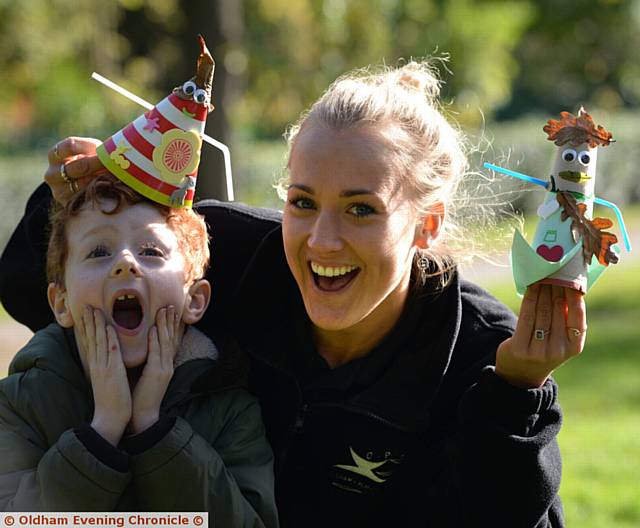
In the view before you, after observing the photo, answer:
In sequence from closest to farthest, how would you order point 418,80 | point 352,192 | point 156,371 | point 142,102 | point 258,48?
1. point 156,371
2. point 352,192
3. point 142,102
4. point 418,80
5. point 258,48

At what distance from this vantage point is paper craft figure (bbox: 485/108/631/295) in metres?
3.10

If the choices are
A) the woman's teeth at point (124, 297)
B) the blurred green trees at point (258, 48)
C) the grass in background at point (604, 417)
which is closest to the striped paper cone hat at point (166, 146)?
the woman's teeth at point (124, 297)

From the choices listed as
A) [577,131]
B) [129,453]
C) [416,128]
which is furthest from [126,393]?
[577,131]

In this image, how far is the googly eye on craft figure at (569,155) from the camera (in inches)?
125

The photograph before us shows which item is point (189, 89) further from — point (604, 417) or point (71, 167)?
point (604, 417)

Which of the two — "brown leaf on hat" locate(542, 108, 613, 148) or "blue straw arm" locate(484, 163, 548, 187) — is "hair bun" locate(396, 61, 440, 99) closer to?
"blue straw arm" locate(484, 163, 548, 187)

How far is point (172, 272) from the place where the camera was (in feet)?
11.2

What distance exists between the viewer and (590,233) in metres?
3.12

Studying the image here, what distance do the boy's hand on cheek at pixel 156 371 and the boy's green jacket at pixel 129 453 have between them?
84 millimetres

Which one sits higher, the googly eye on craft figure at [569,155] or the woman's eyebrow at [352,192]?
the woman's eyebrow at [352,192]

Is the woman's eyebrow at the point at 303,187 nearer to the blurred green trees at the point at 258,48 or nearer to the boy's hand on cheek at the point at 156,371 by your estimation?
the boy's hand on cheek at the point at 156,371

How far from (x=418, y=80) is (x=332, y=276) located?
94 centimetres

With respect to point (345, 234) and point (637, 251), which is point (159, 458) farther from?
point (637, 251)

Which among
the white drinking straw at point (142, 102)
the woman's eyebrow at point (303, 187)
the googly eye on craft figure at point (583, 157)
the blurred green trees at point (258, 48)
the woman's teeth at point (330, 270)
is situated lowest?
the woman's teeth at point (330, 270)
